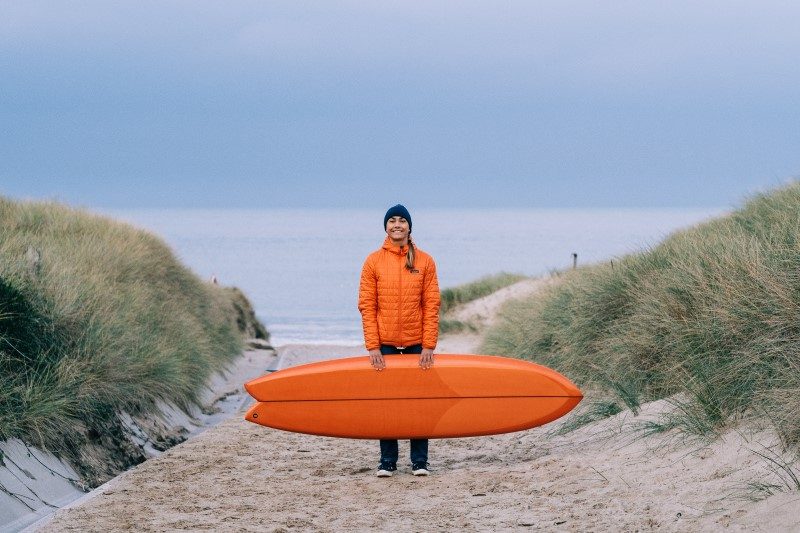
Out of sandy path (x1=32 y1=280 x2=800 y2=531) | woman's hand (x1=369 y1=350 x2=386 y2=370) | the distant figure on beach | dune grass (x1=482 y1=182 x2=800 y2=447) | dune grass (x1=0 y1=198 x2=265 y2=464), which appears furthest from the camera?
dune grass (x1=0 y1=198 x2=265 y2=464)

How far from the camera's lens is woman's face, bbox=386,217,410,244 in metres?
6.64

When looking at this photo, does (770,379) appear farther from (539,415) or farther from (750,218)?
(750,218)

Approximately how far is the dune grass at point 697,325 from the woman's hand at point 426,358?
1600 millimetres

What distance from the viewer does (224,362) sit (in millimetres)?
14391

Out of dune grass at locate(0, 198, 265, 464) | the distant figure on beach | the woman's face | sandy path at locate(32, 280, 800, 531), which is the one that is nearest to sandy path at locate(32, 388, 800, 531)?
sandy path at locate(32, 280, 800, 531)

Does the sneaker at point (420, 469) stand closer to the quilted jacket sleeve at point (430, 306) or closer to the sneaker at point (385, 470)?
the sneaker at point (385, 470)

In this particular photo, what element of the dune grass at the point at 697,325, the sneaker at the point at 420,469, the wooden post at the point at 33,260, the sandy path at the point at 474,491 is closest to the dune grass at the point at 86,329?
the wooden post at the point at 33,260

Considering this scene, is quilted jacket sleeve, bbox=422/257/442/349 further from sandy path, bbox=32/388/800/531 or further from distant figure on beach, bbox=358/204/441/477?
sandy path, bbox=32/388/800/531

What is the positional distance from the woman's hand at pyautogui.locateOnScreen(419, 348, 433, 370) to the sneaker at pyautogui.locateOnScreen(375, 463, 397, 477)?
2.48ft

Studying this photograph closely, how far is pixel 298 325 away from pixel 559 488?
27.4 m

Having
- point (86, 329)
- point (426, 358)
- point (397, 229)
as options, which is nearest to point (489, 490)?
point (426, 358)

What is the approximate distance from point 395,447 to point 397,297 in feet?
3.87

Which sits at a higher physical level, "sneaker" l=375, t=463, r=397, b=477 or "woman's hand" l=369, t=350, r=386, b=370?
"woman's hand" l=369, t=350, r=386, b=370

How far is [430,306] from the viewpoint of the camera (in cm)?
667
